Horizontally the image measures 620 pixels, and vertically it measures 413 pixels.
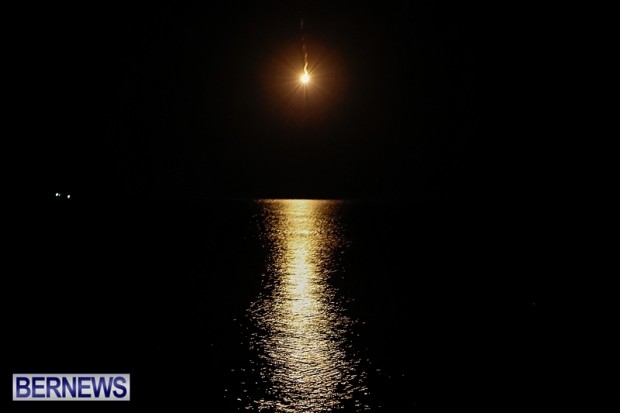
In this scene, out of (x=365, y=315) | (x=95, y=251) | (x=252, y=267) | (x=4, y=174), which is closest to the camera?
(x=365, y=315)

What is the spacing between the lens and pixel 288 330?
445 inches

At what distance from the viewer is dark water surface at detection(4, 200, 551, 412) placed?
8.12 meters

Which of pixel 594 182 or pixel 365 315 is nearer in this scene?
pixel 365 315

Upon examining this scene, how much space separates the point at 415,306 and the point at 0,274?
15.4 meters

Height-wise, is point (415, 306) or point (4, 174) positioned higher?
point (4, 174)

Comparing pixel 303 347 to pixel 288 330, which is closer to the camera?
pixel 303 347

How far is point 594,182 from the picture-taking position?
79.4 meters

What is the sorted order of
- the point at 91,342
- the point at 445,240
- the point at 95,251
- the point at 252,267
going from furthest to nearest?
the point at 445,240 → the point at 95,251 → the point at 252,267 → the point at 91,342

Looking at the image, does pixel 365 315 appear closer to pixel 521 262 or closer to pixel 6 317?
pixel 6 317

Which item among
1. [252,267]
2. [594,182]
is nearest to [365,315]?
[252,267]

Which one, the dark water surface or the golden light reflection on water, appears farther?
the dark water surface

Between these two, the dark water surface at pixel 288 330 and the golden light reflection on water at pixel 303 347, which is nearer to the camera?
the golden light reflection on water at pixel 303 347

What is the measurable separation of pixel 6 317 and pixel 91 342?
3463 millimetres

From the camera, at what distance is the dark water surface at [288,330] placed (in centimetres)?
812
